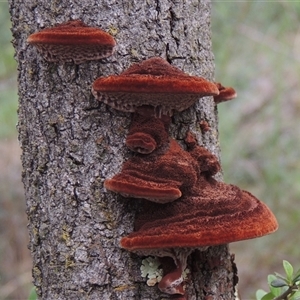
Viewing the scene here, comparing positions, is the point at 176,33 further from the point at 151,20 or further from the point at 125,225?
the point at 125,225

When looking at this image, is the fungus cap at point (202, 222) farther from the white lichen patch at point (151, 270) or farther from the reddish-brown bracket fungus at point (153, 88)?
the reddish-brown bracket fungus at point (153, 88)

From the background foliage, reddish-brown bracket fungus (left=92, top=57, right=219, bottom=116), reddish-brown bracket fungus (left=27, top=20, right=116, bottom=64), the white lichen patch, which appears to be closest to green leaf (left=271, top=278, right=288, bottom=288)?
the white lichen patch

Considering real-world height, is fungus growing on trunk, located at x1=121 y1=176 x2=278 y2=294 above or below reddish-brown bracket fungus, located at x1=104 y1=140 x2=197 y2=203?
below

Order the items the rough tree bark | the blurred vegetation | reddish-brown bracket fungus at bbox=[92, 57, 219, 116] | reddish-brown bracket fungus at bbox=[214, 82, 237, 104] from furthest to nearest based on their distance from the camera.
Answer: the blurred vegetation → reddish-brown bracket fungus at bbox=[214, 82, 237, 104] → the rough tree bark → reddish-brown bracket fungus at bbox=[92, 57, 219, 116]

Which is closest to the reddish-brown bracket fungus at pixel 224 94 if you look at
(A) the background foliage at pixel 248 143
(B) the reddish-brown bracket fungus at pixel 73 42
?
(B) the reddish-brown bracket fungus at pixel 73 42

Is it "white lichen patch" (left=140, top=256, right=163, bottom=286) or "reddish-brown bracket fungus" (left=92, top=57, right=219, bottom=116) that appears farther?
"white lichen patch" (left=140, top=256, right=163, bottom=286)

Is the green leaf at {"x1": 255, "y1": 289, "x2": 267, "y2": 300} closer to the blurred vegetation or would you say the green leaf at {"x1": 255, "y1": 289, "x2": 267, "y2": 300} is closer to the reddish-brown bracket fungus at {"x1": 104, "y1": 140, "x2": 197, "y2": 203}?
the reddish-brown bracket fungus at {"x1": 104, "y1": 140, "x2": 197, "y2": 203}

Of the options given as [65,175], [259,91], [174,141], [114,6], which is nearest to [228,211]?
[174,141]
